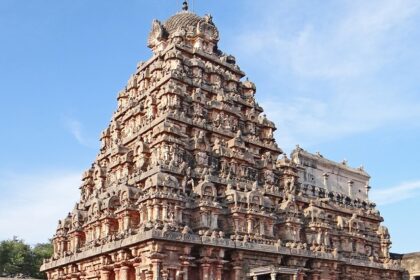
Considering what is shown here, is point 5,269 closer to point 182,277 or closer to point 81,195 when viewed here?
point 81,195

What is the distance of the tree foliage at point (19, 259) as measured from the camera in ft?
178

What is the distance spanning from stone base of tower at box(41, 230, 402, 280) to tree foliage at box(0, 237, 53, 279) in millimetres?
22944

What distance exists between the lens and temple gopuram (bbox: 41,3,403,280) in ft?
89.1

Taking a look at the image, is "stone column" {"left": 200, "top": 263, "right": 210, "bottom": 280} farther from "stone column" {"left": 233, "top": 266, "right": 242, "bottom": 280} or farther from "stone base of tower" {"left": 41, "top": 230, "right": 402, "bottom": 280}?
"stone column" {"left": 233, "top": 266, "right": 242, "bottom": 280}

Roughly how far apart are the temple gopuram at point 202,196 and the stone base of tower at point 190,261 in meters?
0.07

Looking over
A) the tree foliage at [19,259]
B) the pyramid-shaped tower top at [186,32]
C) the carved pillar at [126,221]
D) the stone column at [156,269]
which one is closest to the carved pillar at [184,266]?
the stone column at [156,269]

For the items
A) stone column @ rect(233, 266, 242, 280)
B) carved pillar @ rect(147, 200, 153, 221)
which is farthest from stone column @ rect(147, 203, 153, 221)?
stone column @ rect(233, 266, 242, 280)

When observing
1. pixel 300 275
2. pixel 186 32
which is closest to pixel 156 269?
pixel 300 275

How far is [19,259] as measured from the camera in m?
54.3

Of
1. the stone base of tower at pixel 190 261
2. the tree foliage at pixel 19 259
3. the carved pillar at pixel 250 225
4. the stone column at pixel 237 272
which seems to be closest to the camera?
the stone base of tower at pixel 190 261

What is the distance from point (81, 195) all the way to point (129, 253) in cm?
1318

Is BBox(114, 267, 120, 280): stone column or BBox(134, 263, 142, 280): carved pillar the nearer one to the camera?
BBox(134, 263, 142, 280): carved pillar

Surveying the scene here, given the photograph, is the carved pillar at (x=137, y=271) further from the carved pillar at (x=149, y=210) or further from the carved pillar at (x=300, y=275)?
the carved pillar at (x=300, y=275)

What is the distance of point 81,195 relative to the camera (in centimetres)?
3909
